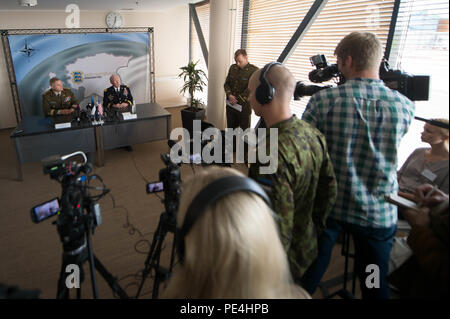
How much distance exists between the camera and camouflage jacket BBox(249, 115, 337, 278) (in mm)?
1138

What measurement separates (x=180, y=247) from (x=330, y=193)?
928 mm

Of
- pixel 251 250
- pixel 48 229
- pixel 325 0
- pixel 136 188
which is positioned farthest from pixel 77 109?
pixel 251 250

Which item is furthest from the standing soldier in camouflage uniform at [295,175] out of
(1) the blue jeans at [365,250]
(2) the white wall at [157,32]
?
(2) the white wall at [157,32]

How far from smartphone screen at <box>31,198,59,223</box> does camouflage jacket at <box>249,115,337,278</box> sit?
98cm

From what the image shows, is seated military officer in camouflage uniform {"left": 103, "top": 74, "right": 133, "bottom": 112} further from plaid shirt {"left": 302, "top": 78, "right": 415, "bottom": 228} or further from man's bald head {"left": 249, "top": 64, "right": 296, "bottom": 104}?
plaid shirt {"left": 302, "top": 78, "right": 415, "bottom": 228}

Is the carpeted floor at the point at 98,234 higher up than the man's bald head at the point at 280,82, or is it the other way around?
the man's bald head at the point at 280,82

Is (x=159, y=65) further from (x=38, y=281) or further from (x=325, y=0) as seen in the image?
(x=38, y=281)

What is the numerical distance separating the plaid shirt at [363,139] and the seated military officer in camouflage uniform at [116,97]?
397 centimetres

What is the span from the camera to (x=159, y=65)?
276 inches

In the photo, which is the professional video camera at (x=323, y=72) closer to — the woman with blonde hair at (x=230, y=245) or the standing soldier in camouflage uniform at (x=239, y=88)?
the woman with blonde hair at (x=230, y=245)

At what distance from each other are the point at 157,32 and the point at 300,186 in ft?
21.7

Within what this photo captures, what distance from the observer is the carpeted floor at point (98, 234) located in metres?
2.26

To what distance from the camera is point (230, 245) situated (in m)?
0.58

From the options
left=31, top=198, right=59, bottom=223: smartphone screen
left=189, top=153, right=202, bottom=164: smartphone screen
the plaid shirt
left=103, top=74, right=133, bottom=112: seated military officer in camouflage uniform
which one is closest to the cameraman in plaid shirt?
the plaid shirt
